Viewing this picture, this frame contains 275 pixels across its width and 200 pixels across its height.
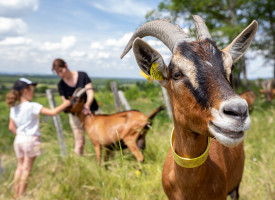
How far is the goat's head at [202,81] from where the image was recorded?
119 cm

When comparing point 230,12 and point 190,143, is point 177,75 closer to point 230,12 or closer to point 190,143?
point 190,143

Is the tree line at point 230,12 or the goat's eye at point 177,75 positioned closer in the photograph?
the goat's eye at point 177,75

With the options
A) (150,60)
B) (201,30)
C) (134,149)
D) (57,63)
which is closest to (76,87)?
(57,63)

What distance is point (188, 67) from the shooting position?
58.9 inches

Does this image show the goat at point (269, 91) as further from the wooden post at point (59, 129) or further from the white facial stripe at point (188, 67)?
the white facial stripe at point (188, 67)

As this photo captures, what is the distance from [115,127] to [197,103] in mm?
3005

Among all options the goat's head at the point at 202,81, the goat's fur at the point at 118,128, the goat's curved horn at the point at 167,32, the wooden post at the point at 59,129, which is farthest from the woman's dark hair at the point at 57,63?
the goat's head at the point at 202,81

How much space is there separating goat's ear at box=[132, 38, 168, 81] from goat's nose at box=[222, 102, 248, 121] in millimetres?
656

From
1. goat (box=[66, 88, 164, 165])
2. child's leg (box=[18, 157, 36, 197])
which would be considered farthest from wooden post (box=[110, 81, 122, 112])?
child's leg (box=[18, 157, 36, 197])

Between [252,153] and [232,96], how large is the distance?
3824 mm

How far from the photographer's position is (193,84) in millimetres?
1426

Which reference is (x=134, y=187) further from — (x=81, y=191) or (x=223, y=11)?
(x=223, y=11)

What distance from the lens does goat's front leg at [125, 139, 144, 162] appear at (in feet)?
12.8

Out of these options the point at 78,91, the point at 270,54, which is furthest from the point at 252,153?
the point at 270,54
